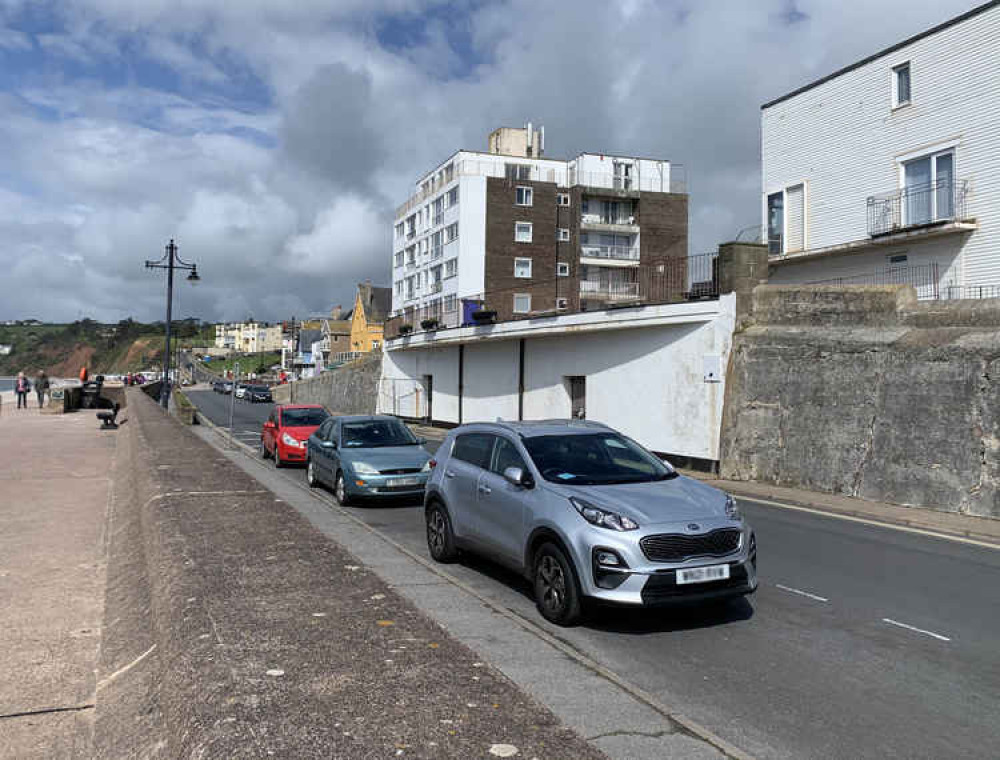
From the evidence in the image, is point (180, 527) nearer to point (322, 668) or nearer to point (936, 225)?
point (322, 668)

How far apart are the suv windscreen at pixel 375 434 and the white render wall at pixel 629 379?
800 cm

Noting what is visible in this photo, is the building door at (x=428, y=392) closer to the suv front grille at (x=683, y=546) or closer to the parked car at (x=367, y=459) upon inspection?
the parked car at (x=367, y=459)

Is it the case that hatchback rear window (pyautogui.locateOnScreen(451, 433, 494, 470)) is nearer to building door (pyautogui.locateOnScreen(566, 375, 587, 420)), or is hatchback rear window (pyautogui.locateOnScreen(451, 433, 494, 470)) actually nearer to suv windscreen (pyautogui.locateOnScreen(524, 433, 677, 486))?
suv windscreen (pyautogui.locateOnScreen(524, 433, 677, 486))

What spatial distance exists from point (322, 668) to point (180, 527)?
4.62 m

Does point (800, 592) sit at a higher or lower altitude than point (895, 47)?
lower

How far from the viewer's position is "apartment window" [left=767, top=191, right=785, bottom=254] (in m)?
29.2

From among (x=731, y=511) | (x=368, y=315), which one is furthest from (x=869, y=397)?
(x=368, y=315)

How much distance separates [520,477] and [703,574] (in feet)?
6.10

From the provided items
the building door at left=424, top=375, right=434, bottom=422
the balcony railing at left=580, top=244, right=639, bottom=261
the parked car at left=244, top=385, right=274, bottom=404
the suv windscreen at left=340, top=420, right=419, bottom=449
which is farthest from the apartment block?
the suv windscreen at left=340, top=420, right=419, bottom=449

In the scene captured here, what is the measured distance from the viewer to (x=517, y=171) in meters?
63.7

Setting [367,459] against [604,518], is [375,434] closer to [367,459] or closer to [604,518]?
[367,459]

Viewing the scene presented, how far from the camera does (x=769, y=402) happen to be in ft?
56.8

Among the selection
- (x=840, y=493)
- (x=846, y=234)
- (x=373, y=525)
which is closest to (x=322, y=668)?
(x=373, y=525)

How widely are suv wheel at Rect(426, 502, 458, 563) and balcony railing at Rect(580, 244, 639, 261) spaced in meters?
54.7
